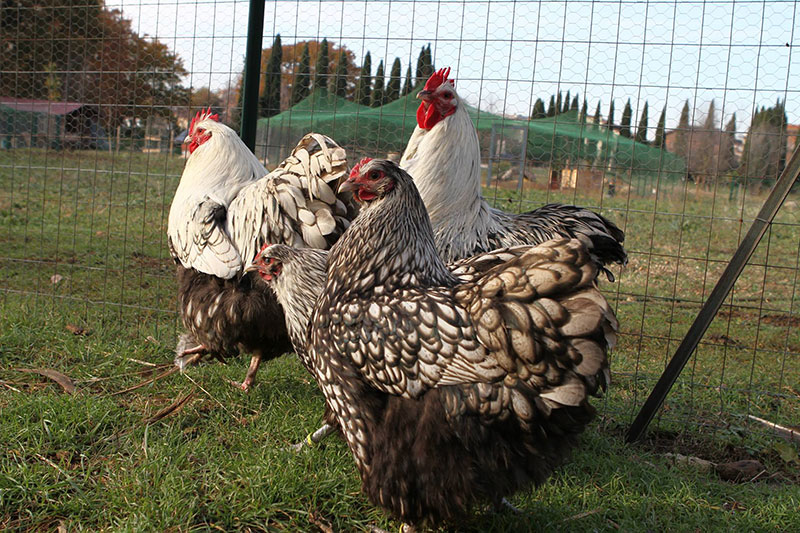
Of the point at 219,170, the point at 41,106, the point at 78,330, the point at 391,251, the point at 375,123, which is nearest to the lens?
the point at 391,251

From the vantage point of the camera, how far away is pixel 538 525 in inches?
109

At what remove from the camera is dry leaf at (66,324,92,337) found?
4.90 metres

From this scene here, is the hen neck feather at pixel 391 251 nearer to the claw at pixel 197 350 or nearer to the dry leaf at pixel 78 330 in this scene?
the claw at pixel 197 350

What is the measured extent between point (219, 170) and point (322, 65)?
1.31m

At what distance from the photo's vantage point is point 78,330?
493 cm

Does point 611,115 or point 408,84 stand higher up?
point 408,84

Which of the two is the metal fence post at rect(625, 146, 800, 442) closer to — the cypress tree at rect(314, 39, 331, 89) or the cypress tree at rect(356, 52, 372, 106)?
the cypress tree at rect(356, 52, 372, 106)

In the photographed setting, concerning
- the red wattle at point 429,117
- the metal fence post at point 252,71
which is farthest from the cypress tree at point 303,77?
the red wattle at point 429,117

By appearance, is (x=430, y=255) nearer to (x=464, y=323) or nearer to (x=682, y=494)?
(x=464, y=323)

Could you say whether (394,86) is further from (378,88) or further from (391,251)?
(391,251)

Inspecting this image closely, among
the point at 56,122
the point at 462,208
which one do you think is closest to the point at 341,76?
the point at 462,208

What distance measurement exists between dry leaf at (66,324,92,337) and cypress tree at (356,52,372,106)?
286cm

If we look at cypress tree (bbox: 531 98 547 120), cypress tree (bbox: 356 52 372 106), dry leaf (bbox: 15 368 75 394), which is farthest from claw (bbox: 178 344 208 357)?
cypress tree (bbox: 531 98 547 120)

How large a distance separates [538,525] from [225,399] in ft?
6.91
